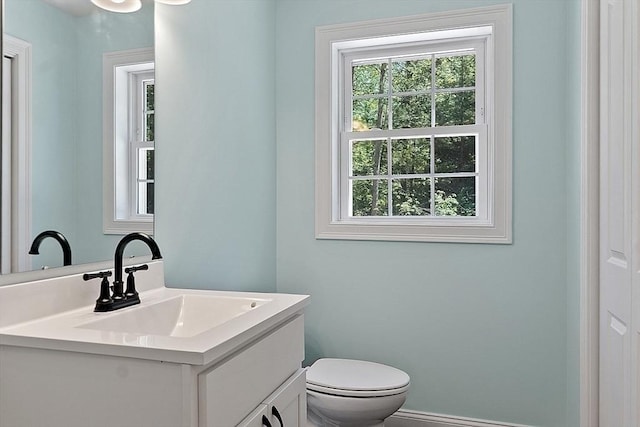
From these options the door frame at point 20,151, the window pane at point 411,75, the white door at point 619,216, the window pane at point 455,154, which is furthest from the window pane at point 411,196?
the door frame at point 20,151

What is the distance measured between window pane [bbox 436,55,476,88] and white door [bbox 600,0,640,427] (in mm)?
795

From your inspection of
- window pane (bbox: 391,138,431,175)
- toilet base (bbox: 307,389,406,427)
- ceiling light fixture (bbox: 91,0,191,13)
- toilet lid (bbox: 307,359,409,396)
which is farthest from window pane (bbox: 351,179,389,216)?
ceiling light fixture (bbox: 91,0,191,13)

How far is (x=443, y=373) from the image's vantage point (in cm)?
229

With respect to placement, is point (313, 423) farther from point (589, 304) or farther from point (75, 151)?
point (75, 151)

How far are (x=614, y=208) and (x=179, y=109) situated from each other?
152cm

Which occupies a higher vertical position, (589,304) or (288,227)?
(288,227)

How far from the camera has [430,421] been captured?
90.4 inches

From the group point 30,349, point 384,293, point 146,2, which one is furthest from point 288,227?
point 30,349

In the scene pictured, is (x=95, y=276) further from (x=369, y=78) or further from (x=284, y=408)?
(x=369, y=78)

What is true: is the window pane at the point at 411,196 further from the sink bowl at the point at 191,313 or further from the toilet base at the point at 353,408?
the sink bowl at the point at 191,313

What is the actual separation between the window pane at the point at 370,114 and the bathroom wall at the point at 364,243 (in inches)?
11.0

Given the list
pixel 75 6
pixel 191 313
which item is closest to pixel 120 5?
pixel 75 6

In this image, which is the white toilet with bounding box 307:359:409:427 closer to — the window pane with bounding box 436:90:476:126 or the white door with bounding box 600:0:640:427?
the white door with bounding box 600:0:640:427

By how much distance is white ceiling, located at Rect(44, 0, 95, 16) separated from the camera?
127 centimetres
